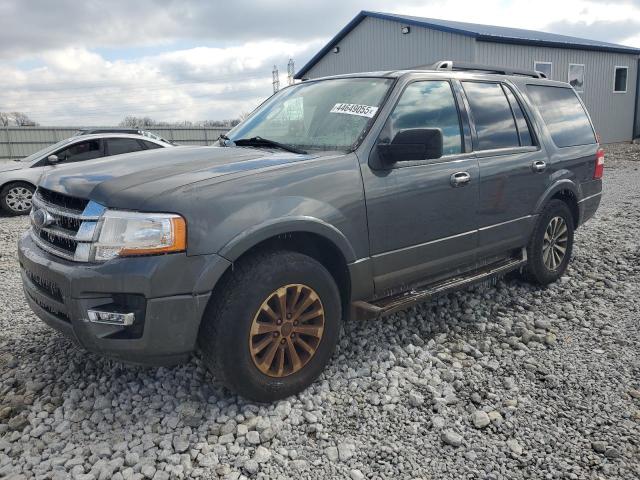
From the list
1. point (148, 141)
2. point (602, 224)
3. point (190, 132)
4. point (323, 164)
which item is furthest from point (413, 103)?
point (190, 132)

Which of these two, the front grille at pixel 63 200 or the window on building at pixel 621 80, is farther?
the window on building at pixel 621 80

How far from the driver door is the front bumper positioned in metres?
→ 1.14

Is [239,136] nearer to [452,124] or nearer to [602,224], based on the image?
[452,124]

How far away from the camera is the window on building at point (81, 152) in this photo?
1028 centimetres

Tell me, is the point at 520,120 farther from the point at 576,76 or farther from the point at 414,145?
the point at 576,76

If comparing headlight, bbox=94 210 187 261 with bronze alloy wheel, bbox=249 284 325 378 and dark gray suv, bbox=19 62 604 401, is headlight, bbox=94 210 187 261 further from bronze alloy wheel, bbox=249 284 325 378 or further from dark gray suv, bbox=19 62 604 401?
bronze alloy wheel, bbox=249 284 325 378

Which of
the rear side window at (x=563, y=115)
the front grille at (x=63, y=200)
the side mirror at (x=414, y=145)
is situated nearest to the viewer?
the front grille at (x=63, y=200)

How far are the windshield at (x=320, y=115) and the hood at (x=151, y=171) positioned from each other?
1.01 ft

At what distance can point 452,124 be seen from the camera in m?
3.91

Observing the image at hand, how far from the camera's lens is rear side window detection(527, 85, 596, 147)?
190 inches

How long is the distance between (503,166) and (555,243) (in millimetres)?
1264

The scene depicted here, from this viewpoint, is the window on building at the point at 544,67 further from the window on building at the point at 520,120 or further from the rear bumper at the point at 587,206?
the window on building at the point at 520,120

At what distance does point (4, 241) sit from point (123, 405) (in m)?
5.72

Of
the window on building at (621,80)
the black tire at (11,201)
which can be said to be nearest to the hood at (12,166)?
the black tire at (11,201)
